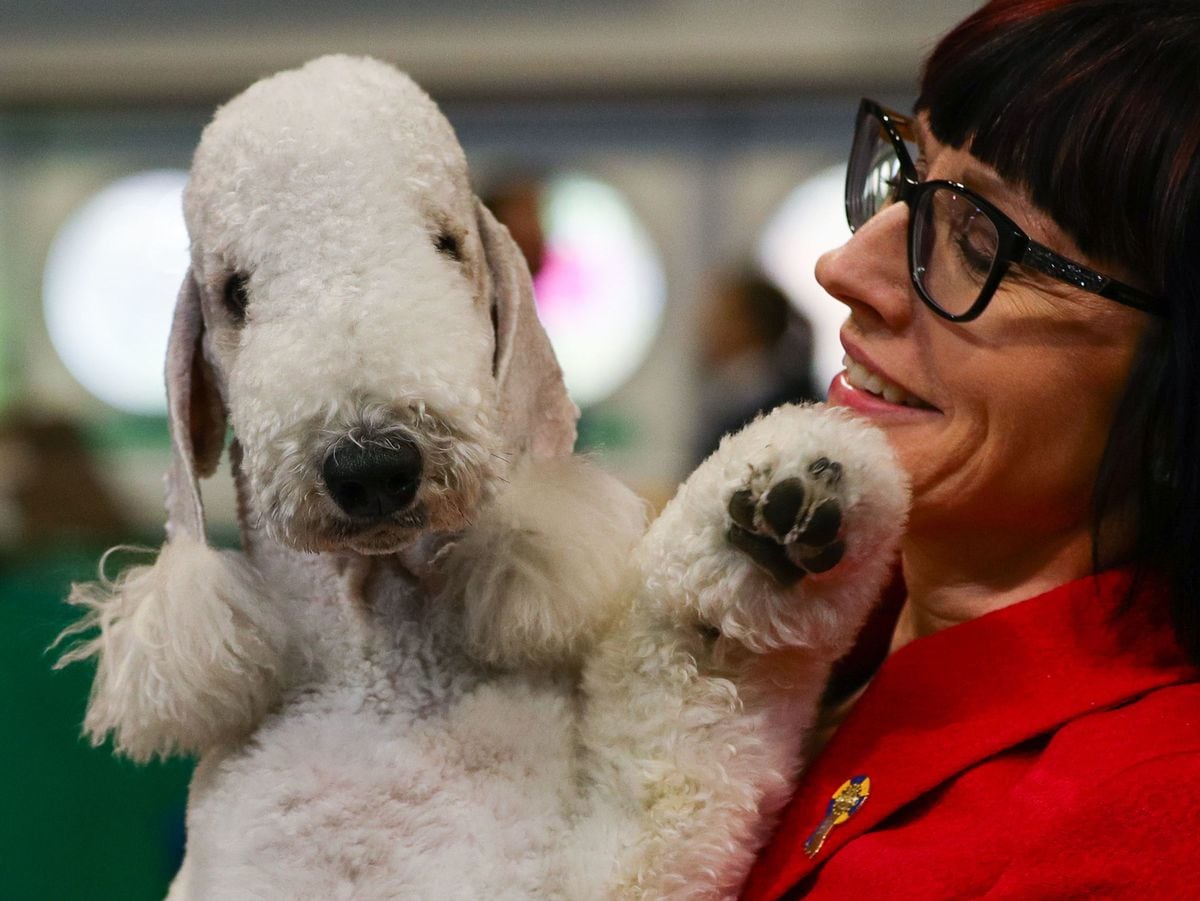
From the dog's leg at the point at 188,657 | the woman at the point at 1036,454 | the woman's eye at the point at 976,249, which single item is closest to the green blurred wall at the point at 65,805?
the dog's leg at the point at 188,657

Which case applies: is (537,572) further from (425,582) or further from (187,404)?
A: (187,404)

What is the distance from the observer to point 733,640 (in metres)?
0.77

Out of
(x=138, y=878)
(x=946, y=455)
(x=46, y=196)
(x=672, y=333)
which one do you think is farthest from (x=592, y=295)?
(x=946, y=455)

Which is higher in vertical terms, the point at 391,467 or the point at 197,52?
the point at 197,52

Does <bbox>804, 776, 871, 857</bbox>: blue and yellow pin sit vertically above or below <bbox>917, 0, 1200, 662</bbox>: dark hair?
below

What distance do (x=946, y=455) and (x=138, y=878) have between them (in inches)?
59.8

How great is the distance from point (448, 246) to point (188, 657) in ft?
1.00

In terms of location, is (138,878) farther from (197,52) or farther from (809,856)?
(197,52)

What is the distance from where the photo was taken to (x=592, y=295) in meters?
4.01

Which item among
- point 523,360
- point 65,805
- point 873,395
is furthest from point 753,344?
point 523,360

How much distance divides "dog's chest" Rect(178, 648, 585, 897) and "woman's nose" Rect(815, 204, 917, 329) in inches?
14.4

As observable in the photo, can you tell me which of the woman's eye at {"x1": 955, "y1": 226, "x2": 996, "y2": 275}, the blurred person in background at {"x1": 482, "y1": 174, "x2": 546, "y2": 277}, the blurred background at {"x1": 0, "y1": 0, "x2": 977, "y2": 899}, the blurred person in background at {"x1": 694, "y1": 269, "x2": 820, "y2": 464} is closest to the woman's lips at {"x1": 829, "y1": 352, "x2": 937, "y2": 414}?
the woman's eye at {"x1": 955, "y1": 226, "x2": 996, "y2": 275}

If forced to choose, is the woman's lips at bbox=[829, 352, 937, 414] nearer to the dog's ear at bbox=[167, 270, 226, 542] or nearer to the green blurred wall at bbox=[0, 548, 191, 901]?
the dog's ear at bbox=[167, 270, 226, 542]

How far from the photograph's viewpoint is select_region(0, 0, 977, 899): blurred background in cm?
364
